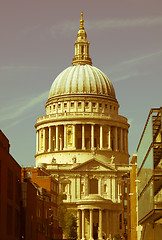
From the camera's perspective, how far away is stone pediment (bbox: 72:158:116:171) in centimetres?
16662

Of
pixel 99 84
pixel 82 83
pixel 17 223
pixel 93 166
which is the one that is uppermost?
pixel 82 83

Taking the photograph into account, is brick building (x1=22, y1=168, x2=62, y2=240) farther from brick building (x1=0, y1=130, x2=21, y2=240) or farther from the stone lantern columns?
the stone lantern columns

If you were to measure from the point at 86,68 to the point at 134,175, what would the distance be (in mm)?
91413

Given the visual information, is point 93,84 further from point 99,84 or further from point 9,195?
point 9,195

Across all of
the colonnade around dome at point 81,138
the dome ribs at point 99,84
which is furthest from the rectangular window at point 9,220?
the dome ribs at point 99,84

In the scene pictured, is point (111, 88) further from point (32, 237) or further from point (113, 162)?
point (32, 237)

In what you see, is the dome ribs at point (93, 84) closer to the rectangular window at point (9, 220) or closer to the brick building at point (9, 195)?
the brick building at point (9, 195)

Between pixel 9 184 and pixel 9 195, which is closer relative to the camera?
pixel 9 195

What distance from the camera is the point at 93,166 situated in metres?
168

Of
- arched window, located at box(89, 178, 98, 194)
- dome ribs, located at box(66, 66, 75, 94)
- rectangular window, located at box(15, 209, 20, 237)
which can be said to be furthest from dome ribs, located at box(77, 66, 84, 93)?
rectangular window, located at box(15, 209, 20, 237)

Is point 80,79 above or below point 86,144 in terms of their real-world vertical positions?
above

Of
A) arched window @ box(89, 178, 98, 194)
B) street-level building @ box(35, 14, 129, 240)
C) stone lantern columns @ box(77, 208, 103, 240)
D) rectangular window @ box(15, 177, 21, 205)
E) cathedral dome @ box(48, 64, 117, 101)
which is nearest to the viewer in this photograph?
rectangular window @ box(15, 177, 21, 205)

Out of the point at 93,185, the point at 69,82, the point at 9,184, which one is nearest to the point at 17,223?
the point at 9,184

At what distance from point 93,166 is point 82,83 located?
2707 cm
